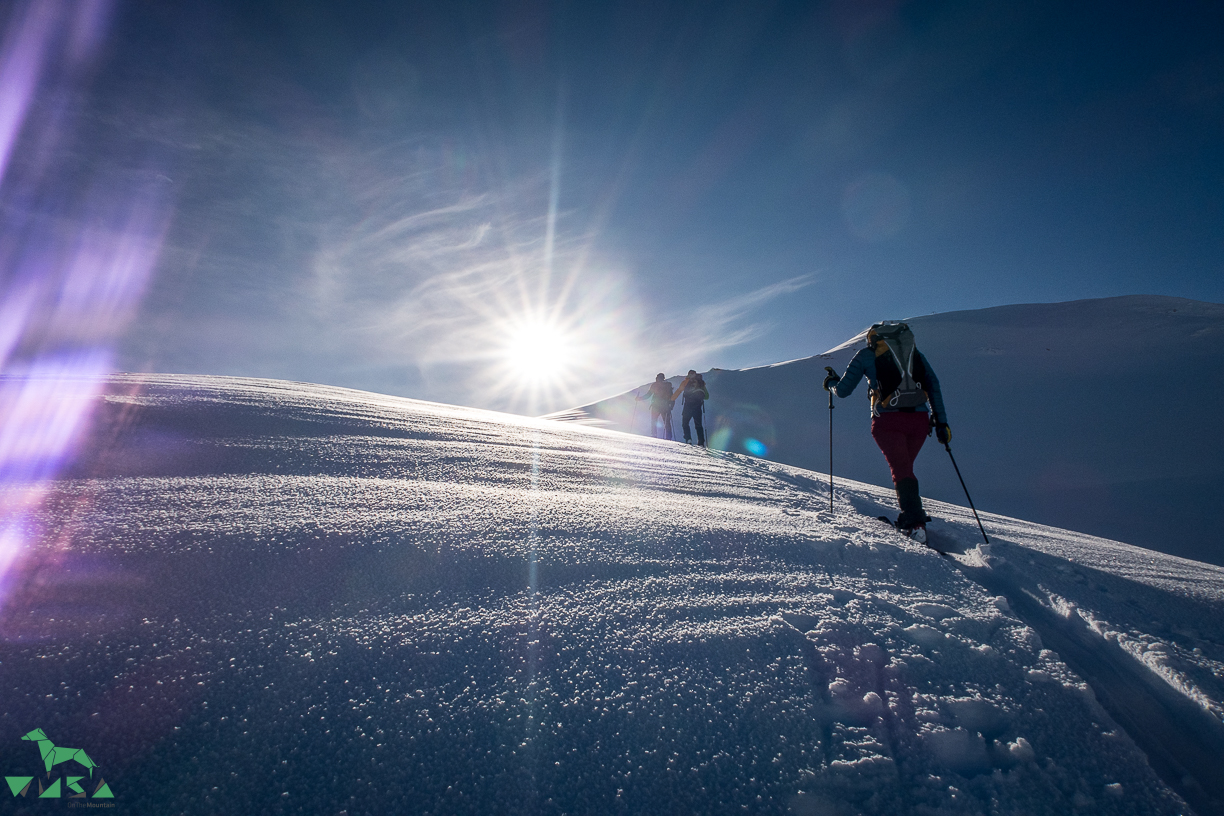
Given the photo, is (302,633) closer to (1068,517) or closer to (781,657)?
(781,657)

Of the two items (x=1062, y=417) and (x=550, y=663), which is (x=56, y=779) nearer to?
(x=550, y=663)

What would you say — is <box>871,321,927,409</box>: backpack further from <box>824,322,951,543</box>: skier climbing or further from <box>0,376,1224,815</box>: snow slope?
<box>0,376,1224,815</box>: snow slope

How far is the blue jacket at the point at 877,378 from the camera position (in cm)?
357

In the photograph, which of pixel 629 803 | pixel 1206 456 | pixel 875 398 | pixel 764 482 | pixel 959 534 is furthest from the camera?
pixel 1206 456

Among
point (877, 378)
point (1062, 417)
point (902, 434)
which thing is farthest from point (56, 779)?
point (1062, 417)

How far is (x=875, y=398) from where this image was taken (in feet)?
12.1

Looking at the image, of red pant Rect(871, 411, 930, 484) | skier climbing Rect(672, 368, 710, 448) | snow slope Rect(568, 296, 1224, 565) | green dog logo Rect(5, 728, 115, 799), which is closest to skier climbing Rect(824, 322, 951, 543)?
red pant Rect(871, 411, 930, 484)

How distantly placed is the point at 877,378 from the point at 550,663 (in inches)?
138

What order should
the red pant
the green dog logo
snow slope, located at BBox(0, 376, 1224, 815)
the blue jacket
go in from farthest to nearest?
the blue jacket < the red pant < snow slope, located at BBox(0, 376, 1224, 815) < the green dog logo

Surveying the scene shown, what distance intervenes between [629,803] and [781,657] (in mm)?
639

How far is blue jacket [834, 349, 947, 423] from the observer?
357cm

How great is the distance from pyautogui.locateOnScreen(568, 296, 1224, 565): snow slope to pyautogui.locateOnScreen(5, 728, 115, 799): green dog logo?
45.8 feet

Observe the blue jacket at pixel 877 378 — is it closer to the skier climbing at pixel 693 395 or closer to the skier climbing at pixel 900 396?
the skier climbing at pixel 900 396

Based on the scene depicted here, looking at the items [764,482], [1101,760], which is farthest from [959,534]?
[1101,760]
